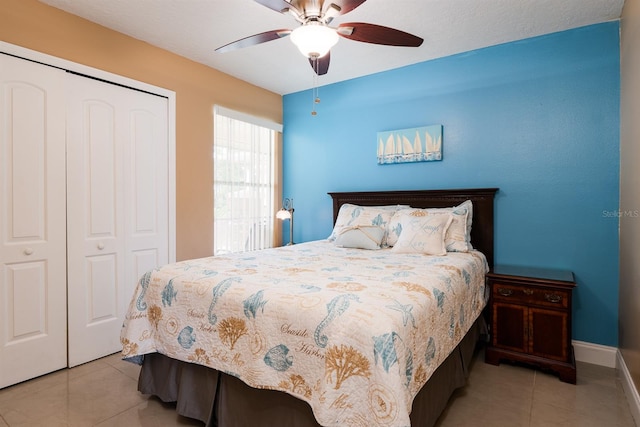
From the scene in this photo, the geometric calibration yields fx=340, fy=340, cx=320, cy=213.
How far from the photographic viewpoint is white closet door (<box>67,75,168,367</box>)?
2586 mm

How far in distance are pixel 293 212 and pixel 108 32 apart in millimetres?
2572

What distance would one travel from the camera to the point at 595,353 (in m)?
2.61

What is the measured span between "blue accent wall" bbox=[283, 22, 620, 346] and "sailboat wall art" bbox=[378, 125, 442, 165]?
75mm

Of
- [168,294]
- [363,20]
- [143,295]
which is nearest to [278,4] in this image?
[363,20]

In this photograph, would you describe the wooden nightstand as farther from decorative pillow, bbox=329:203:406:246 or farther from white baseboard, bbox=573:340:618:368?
decorative pillow, bbox=329:203:406:246

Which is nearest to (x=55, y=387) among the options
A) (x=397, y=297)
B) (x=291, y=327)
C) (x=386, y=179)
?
(x=291, y=327)

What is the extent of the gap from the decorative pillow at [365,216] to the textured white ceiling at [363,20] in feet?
4.81

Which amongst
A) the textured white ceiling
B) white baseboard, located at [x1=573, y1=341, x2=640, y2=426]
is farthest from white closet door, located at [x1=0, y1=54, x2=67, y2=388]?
white baseboard, located at [x1=573, y1=341, x2=640, y2=426]

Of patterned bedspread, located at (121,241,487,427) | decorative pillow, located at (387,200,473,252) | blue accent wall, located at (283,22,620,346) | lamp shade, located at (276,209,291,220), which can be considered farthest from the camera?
lamp shade, located at (276,209,291,220)

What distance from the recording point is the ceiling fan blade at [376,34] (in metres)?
1.94

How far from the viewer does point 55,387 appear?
2.25m

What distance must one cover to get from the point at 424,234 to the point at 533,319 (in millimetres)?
951

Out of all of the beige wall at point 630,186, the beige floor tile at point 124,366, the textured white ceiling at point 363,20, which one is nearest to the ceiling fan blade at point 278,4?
the textured white ceiling at point 363,20

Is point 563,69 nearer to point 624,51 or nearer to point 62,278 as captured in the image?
point 624,51
